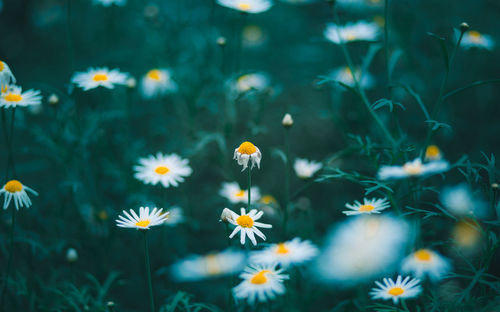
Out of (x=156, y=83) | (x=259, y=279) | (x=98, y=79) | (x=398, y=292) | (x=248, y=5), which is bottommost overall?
(x=398, y=292)

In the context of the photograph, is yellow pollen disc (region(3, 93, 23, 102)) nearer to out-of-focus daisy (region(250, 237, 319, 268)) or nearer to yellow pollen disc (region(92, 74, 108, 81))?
yellow pollen disc (region(92, 74, 108, 81))

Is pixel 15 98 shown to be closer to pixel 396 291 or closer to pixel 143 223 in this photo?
pixel 143 223

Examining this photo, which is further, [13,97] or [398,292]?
[13,97]

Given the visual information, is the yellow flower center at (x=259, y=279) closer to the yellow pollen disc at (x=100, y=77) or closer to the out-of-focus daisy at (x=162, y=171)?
the out-of-focus daisy at (x=162, y=171)

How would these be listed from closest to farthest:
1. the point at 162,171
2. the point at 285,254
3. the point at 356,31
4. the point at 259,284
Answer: the point at 259,284
the point at 285,254
the point at 162,171
the point at 356,31

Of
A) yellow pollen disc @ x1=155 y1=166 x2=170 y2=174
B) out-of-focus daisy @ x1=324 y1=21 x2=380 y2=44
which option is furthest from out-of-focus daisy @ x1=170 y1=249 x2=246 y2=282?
out-of-focus daisy @ x1=324 y1=21 x2=380 y2=44

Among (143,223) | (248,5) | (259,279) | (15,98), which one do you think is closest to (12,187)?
(15,98)
